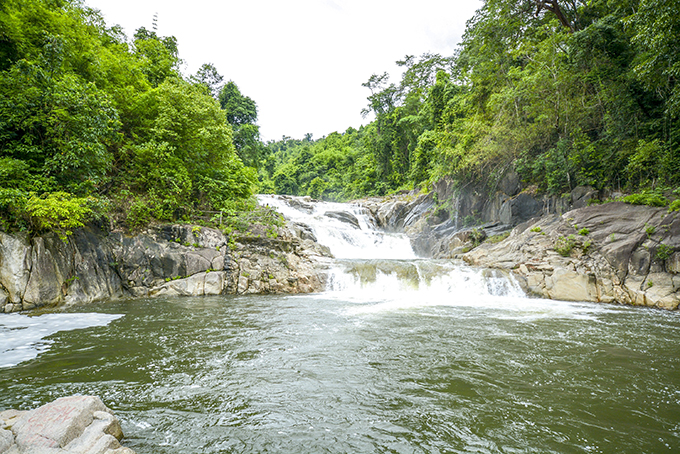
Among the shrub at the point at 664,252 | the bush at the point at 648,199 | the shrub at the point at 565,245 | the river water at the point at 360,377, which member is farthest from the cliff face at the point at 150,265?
the bush at the point at 648,199

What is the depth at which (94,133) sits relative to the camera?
28.6 ft

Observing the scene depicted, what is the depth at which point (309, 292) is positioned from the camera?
39.9 feet

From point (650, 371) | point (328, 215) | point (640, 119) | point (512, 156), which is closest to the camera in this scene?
point (650, 371)

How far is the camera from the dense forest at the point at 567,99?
1066 cm

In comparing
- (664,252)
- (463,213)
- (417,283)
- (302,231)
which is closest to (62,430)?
(417,283)

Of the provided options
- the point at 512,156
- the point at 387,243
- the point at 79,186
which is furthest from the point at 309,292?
the point at 512,156

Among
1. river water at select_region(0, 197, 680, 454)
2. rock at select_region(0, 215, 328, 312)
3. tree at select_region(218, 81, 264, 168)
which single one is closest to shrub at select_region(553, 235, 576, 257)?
river water at select_region(0, 197, 680, 454)

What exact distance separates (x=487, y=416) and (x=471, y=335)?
3.13m

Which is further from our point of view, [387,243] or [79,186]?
[387,243]

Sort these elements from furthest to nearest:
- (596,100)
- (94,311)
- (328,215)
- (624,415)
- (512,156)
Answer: (328,215) → (512,156) → (596,100) → (94,311) → (624,415)

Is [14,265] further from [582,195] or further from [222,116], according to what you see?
[582,195]

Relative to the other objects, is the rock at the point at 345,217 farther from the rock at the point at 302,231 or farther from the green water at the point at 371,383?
the green water at the point at 371,383

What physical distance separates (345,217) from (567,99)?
1478cm

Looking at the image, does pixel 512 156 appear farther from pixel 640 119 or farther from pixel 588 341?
pixel 588 341
